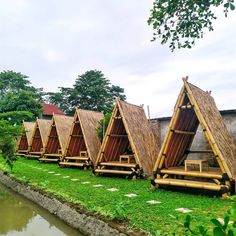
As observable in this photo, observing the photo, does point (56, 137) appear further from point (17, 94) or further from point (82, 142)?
point (17, 94)

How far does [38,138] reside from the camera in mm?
20078

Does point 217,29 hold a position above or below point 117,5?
below

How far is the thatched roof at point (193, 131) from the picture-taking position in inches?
277

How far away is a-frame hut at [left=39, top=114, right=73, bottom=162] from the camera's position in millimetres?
16250

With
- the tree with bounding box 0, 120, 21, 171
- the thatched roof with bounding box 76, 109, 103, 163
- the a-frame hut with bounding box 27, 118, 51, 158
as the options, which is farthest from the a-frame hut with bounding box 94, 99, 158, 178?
the a-frame hut with bounding box 27, 118, 51, 158

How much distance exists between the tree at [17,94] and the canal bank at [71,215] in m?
20.7

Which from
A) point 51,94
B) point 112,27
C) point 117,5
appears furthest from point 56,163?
point 51,94

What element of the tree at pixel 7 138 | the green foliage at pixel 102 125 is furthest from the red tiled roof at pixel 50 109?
the tree at pixel 7 138

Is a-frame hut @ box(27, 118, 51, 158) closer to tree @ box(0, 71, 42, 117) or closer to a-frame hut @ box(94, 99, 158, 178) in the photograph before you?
a-frame hut @ box(94, 99, 158, 178)

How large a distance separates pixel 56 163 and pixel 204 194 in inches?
441

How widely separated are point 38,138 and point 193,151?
44.0ft

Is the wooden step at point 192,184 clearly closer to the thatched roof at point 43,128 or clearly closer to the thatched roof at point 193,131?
the thatched roof at point 193,131

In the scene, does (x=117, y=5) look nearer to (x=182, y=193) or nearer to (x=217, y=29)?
(x=217, y=29)

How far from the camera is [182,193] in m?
7.37
